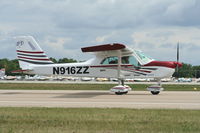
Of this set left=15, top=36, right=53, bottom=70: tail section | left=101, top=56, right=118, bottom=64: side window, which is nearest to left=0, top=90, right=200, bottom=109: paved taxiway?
left=101, top=56, right=118, bottom=64: side window

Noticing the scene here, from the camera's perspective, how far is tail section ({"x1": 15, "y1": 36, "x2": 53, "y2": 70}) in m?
23.1

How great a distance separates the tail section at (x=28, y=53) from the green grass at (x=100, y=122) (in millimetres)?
11840

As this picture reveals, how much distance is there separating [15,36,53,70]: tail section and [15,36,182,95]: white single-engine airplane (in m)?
0.13

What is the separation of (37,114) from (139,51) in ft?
36.6

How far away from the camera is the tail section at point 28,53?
75.8 ft

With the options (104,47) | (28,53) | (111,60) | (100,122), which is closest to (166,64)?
(111,60)

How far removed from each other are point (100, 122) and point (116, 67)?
37.8 ft

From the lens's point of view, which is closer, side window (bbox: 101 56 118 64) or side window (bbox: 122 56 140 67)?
side window (bbox: 122 56 140 67)

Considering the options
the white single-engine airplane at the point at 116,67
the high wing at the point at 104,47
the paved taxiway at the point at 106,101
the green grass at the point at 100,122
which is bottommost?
the paved taxiway at the point at 106,101

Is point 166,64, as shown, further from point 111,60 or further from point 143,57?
point 111,60

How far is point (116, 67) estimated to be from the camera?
20797mm

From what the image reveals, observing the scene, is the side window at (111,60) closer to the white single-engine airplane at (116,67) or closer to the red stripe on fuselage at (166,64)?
the white single-engine airplane at (116,67)

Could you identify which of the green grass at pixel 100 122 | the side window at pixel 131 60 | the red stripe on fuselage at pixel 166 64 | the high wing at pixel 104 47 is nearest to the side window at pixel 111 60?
the side window at pixel 131 60

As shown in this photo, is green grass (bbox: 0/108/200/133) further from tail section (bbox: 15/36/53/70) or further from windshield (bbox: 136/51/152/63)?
tail section (bbox: 15/36/53/70)
